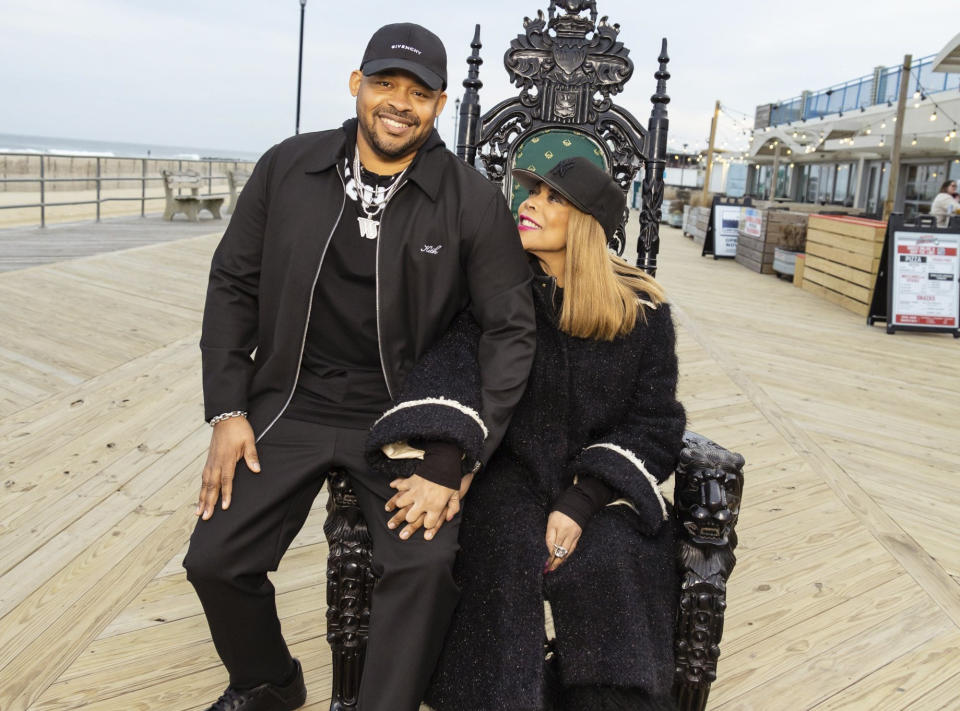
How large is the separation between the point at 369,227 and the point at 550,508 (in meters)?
0.86

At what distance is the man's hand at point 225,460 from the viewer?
1.96 metres

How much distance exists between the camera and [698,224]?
60.8 feet

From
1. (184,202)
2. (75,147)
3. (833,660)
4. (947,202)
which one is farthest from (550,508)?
(75,147)

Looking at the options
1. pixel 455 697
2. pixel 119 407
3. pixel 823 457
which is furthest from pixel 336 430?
pixel 823 457

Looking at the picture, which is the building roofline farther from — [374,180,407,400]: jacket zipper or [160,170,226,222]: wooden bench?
[160,170,226,222]: wooden bench

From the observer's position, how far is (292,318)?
2.10 meters

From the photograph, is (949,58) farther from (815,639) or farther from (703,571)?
(703,571)

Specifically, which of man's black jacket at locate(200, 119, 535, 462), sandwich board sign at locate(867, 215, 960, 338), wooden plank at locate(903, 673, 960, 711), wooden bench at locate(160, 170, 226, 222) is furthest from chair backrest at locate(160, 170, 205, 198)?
wooden plank at locate(903, 673, 960, 711)

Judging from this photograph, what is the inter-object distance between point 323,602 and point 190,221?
45.1ft

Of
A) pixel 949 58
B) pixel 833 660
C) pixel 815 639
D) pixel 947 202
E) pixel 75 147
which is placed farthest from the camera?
pixel 75 147

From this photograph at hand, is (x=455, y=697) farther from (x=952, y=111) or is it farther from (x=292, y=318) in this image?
(x=952, y=111)

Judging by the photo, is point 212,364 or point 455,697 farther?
point 212,364

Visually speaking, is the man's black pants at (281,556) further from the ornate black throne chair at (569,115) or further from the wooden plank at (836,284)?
the wooden plank at (836,284)

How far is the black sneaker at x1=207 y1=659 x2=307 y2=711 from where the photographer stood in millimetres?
2049
